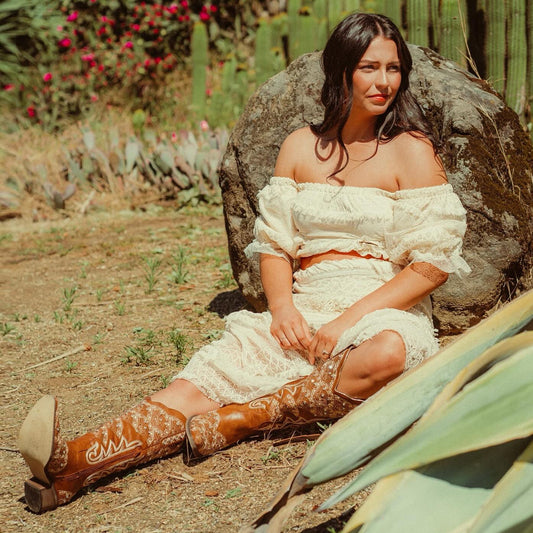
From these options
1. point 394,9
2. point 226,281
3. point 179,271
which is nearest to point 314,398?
point 226,281

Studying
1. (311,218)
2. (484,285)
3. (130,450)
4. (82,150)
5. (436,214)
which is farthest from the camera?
(82,150)

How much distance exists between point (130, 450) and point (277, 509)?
3.56 feet

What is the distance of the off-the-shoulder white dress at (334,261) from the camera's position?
2.65 meters

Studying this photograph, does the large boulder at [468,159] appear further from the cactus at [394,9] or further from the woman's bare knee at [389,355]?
the cactus at [394,9]

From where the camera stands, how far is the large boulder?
3309 mm

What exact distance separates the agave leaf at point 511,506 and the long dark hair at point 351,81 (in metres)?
1.83

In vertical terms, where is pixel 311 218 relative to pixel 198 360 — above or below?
above

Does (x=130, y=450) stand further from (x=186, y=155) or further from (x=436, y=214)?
(x=186, y=155)

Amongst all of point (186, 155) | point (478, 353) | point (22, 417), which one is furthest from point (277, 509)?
point (186, 155)

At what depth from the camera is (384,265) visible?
282cm

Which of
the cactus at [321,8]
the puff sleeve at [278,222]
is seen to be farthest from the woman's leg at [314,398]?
the cactus at [321,8]

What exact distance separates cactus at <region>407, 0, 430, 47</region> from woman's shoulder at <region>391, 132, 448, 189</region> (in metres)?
3.34

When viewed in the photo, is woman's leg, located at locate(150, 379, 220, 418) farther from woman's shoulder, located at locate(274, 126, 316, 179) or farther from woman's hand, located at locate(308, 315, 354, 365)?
woman's shoulder, located at locate(274, 126, 316, 179)

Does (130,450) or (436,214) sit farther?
(436,214)
